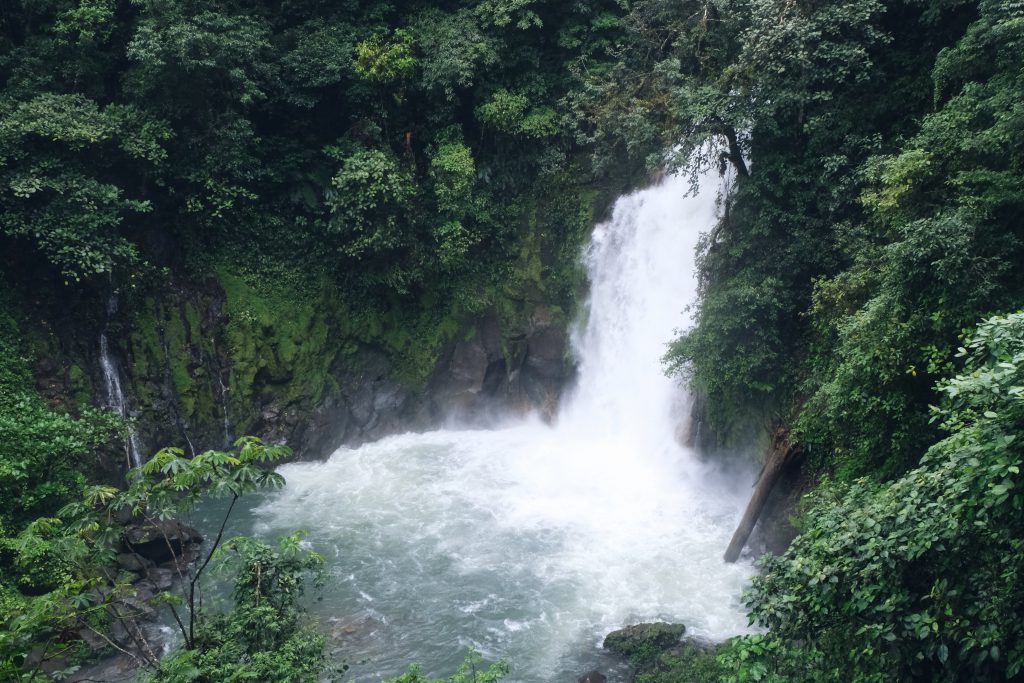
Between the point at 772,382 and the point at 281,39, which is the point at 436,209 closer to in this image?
the point at 281,39

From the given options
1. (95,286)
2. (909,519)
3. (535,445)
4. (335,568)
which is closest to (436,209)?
(535,445)

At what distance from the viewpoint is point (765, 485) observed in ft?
37.0

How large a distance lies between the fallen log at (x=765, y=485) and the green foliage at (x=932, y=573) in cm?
471

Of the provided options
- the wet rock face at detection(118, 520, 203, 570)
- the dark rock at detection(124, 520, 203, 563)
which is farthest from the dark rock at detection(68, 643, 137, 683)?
the dark rock at detection(124, 520, 203, 563)

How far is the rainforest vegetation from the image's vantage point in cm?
591

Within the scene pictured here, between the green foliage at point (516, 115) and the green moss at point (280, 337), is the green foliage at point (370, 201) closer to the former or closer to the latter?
the green moss at point (280, 337)

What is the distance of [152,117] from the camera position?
14484 mm

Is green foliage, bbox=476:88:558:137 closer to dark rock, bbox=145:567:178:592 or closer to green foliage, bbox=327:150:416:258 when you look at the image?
green foliage, bbox=327:150:416:258

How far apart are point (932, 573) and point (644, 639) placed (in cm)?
537

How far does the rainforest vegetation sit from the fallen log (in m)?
0.35

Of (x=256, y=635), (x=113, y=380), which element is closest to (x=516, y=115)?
(x=113, y=380)

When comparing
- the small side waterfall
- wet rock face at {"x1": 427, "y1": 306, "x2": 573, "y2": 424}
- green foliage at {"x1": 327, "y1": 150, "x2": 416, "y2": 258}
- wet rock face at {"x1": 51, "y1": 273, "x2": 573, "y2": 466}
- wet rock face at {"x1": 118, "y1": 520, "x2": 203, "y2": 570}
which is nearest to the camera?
wet rock face at {"x1": 118, "y1": 520, "x2": 203, "y2": 570}

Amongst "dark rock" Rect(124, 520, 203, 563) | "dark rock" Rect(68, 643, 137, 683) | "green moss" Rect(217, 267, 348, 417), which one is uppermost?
"green moss" Rect(217, 267, 348, 417)

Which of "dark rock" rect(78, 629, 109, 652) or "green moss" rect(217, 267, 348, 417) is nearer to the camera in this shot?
"dark rock" rect(78, 629, 109, 652)
